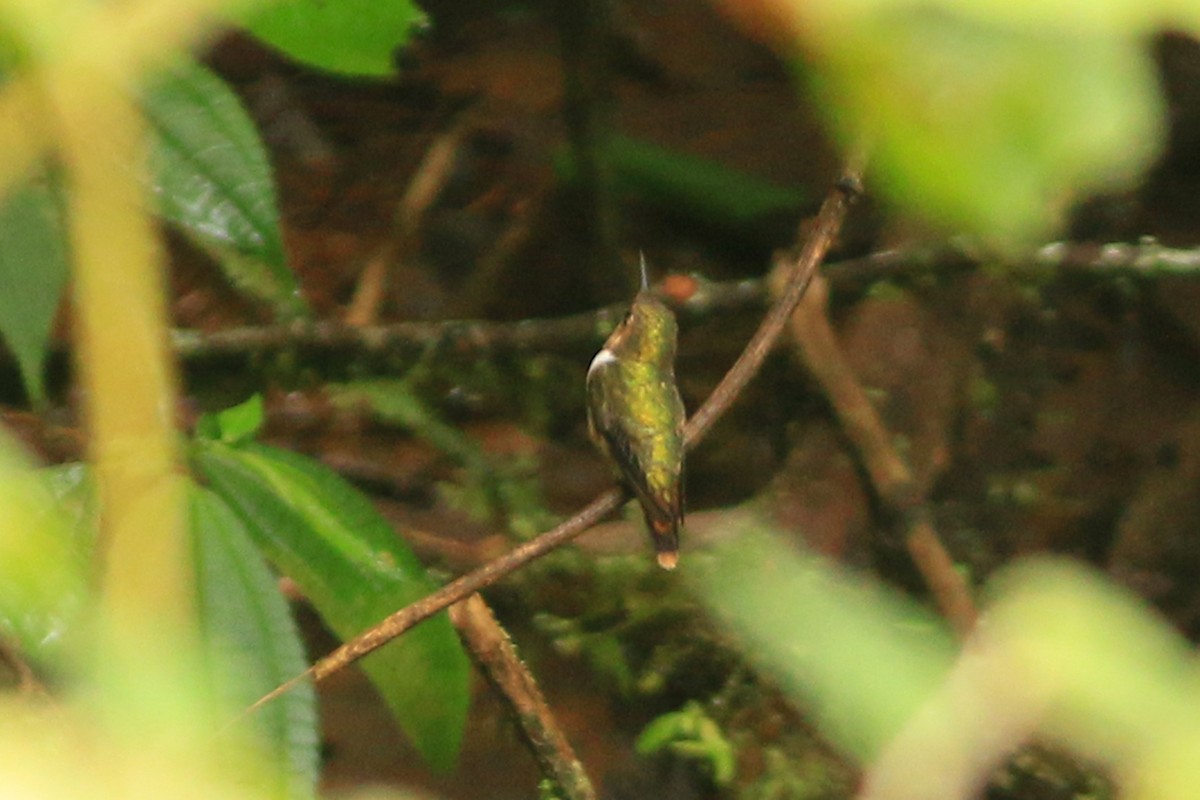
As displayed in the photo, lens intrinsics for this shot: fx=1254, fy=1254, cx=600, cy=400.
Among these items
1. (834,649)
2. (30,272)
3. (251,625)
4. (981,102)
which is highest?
(981,102)

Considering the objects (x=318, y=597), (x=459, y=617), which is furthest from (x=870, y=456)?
(x=318, y=597)

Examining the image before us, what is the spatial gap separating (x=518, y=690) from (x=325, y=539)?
26 centimetres

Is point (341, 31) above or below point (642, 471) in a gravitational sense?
above

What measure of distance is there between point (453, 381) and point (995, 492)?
1.09 metres

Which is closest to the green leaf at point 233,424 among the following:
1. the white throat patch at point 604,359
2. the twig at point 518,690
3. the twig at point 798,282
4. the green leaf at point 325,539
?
the green leaf at point 325,539

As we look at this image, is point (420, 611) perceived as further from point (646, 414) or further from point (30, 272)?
point (646, 414)

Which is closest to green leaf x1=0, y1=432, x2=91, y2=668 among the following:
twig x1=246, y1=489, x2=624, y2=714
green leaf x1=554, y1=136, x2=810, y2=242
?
twig x1=246, y1=489, x2=624, y2=714

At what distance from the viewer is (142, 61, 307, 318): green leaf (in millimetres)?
943

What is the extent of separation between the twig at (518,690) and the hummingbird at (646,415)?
21 centimetres

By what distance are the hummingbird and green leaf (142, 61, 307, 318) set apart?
0.54m

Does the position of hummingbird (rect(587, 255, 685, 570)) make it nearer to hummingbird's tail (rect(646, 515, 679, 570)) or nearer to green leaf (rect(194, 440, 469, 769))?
hummingbird's tail (rect(646, 515, 679, 570))

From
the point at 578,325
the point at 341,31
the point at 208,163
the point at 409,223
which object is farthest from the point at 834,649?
the point at 409,223

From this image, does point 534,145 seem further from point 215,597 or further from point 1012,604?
point 1012,604

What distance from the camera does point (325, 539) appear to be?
123 centimetres
